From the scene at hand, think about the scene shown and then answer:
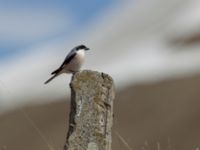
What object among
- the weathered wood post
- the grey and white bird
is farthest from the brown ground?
the weathered wood post

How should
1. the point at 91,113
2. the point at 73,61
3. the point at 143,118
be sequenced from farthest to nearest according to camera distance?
the point at 143,118 < the point at 73,61 < the point at 91,113

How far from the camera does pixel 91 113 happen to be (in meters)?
5.91

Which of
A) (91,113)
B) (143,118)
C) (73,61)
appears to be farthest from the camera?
(143,118)

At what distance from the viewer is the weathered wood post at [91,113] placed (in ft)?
19.2

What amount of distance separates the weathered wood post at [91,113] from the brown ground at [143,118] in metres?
23.3

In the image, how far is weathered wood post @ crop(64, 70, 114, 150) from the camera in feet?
19.2

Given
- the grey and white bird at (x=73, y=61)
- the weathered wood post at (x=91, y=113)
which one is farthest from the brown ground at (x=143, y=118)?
the weathered wood post at (x=91, y=113)

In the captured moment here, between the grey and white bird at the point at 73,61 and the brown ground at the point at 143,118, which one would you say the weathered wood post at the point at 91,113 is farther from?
the brown ground at the point at 143,118

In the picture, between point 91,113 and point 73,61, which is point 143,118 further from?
point 91,113

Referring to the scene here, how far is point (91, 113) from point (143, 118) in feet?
100

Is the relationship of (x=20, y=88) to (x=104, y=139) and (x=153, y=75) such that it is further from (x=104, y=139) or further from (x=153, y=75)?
(x=104, y=139)

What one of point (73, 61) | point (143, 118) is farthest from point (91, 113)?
point (143, 118)

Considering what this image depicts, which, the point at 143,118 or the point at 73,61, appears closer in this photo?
the point at 73,61

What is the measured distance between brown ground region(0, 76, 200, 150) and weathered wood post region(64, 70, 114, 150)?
23.3 metres
